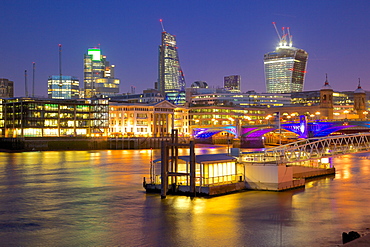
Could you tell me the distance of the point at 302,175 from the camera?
184 ft

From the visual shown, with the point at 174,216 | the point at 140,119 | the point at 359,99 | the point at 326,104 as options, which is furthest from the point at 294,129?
the point at 174,216

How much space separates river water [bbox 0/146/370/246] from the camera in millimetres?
30531

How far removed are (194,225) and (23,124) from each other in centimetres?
11694

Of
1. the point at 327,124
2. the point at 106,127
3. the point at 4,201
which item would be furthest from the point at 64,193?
the point at 106,127

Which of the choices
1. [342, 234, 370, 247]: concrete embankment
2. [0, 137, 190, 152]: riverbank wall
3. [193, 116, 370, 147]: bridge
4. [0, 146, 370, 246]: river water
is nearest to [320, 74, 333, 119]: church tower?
[193, 116, 370, 147]: bridge

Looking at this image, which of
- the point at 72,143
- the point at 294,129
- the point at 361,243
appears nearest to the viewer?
the point at 361,243

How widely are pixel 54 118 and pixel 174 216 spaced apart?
115187 mm

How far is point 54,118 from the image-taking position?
14562 centimetres

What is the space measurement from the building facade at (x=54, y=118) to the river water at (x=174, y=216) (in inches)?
3549

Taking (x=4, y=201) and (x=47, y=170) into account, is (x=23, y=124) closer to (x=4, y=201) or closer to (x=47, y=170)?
(x=47, y=170)

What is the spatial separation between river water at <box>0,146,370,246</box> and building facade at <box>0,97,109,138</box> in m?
90.1

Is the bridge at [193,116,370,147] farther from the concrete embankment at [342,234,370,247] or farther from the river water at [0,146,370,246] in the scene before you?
the concrete embankment at [342,234,370,247]

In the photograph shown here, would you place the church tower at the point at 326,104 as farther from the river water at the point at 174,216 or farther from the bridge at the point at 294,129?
the river water at the point at 174,216

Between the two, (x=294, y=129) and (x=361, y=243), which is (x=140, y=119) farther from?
(x=361, y=243)
